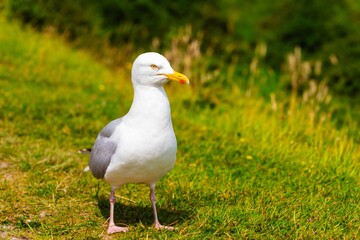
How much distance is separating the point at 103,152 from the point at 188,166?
1.59m

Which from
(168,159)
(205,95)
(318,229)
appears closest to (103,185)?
(168,159)

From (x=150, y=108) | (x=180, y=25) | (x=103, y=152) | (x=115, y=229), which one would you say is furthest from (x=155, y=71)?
(x=180, y=25)

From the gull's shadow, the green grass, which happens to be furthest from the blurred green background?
the gull's shadow

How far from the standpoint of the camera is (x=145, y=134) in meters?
4.07

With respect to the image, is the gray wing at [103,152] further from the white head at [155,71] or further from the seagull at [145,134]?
the white head at [155,71]

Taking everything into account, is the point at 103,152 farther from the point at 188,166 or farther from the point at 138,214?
the point at 188,166

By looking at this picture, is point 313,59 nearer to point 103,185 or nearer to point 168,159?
point 103,185

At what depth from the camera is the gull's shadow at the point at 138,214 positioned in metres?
4.58

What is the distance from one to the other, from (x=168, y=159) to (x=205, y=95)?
12.5ft

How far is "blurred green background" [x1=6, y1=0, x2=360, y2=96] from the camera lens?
10070 mm

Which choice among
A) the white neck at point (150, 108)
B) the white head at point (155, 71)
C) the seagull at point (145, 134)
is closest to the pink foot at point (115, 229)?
the seagull at point (145, 134)

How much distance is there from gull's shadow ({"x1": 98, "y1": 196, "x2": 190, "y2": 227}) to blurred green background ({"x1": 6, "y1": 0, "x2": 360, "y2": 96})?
17.2 ft

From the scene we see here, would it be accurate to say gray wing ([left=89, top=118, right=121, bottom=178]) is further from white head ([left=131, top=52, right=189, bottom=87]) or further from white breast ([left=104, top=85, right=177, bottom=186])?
white head ([left=131, top=52, right=189, bottom=87])

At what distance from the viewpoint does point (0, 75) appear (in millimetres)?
7973
